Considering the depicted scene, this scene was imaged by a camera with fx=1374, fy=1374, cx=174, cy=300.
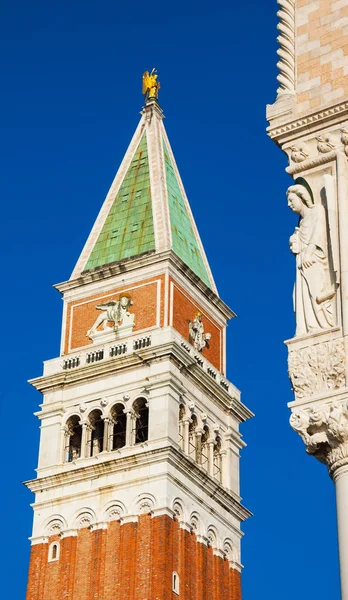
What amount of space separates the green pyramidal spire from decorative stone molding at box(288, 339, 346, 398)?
44313 millimetres

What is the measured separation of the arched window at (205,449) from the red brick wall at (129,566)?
3308 mm

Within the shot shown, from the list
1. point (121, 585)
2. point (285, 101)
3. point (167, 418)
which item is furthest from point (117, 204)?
point (285, 101)

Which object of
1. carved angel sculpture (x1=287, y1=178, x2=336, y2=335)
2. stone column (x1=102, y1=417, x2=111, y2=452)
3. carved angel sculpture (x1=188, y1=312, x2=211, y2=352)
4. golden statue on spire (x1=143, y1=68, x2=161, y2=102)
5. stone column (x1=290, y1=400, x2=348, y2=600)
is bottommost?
stone column (x1=290, y1=400, x2=348, y2=600)

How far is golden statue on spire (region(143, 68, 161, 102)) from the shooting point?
67562mm

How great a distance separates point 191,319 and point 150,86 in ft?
48.9

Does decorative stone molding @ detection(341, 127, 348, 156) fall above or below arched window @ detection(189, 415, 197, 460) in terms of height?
below

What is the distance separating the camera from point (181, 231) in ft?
201

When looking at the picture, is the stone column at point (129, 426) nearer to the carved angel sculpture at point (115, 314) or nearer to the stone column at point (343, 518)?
the carved angel sculpture at point (115, 314)

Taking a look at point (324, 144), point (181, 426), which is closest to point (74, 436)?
point (181, 426)

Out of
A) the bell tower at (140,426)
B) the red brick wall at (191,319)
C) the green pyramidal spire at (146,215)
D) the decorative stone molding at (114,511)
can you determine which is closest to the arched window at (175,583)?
the bell tower at (140,426)

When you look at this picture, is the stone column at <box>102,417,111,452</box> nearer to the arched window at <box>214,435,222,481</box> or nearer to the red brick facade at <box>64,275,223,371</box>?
the red brick facade at <box>64,275,223,371</box>

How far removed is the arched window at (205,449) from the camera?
2210 inches

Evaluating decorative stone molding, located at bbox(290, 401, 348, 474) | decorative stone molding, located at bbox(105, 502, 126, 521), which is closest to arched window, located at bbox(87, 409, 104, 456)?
decorative stone molding, located at bbox(105, 502, 126, 521)

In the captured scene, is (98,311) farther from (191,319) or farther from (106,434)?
(106,434)
